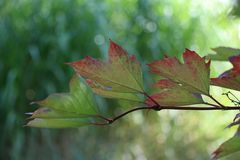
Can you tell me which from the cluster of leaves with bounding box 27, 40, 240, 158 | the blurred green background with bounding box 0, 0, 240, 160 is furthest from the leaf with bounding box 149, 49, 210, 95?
the blurred green background with bounding box 0, 0, 240, 160

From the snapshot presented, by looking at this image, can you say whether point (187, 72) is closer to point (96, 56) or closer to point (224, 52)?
point (224, 52)

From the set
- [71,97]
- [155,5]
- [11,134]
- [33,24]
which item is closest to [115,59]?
[71,97]

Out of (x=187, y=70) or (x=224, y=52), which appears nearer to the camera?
(x=187, y=70)

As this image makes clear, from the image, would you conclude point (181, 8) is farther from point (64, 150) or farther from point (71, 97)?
point (71, 97)

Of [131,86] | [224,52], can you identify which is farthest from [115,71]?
[224,52]

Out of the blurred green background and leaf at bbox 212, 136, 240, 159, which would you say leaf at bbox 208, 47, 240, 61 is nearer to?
leaf at bbox 212, 136, 240, 159

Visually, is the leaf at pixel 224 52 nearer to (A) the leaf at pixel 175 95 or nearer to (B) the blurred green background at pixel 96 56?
(A) the leaf at pixel 175 95
